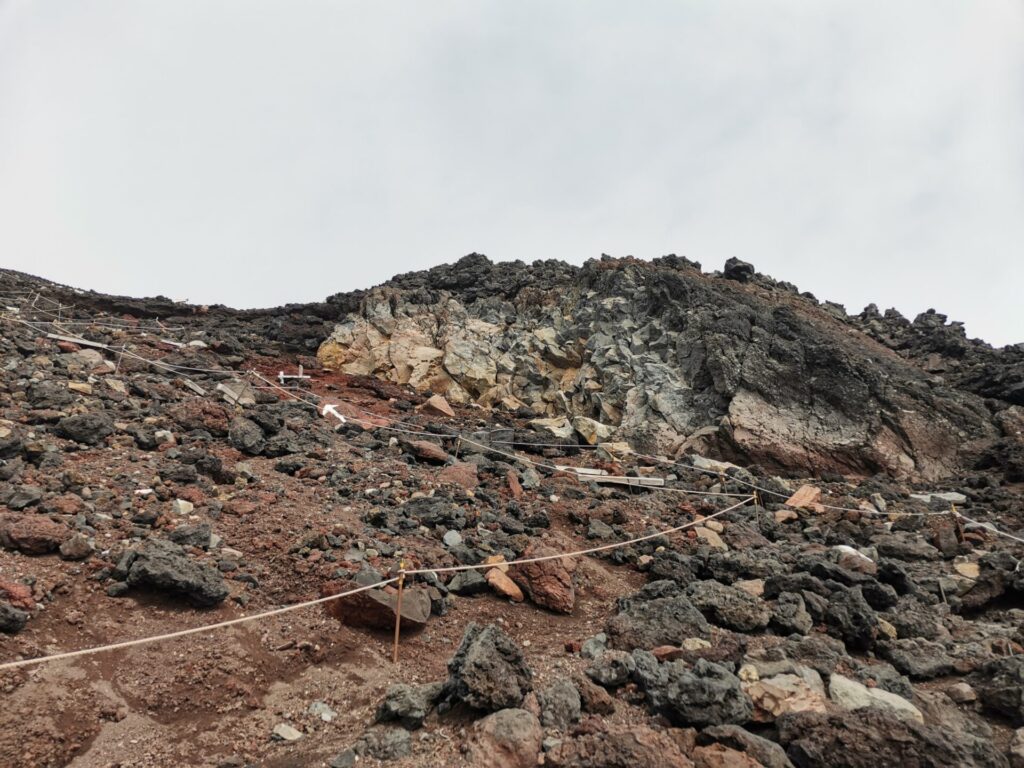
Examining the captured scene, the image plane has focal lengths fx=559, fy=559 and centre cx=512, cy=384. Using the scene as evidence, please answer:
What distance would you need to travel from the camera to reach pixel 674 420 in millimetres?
15000

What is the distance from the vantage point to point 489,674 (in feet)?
13.3

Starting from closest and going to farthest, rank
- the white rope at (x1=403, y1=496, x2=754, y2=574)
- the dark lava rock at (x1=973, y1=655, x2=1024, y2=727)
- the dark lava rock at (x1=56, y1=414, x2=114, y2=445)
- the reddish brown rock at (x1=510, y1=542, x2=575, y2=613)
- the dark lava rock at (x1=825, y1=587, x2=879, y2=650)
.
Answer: the dark lava rock at (x1=973, y1=655, x2=1024, y2=727) < the dark lava rock at (x1=825, y1=587, x2=879, y2=650) < the white rope at (x1=403, y1=496, x2=754, y2=574) < the reddish brown rock at (x1=510, y1=542, x2=575, y2=613) < the dark lava rock at (x1=56, y1=414, x2=114, y2=445)

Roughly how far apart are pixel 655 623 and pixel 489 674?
6.67 feet

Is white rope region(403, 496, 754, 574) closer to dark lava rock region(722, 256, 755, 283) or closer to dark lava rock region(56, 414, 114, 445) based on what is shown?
dark lava rock region(56, 414, 114, 445)

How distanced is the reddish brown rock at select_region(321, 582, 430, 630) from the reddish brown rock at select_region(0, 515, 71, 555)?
2633 mm

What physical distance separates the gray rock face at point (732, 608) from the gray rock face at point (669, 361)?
27.0 ft

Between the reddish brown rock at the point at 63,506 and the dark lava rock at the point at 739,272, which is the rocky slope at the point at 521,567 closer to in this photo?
the reddish brown rock at the point at 63,506

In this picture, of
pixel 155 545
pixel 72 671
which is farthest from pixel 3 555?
pixel 72 671

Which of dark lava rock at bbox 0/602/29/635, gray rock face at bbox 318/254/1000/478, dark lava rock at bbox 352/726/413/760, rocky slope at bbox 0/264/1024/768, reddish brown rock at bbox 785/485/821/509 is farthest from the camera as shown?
gray rock face at bbox 318/254/1000/478

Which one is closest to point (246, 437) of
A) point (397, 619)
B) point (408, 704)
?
point (397, 619)

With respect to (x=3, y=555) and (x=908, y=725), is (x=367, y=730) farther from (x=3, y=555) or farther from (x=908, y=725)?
(x=3, y=555)

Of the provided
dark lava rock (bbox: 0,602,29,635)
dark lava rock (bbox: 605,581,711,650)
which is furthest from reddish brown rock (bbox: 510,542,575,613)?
dark lava rock (bbox: 0,602,29,635)

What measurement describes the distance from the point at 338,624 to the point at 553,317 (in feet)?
52.4

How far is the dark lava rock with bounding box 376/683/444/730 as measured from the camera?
3.95 m
